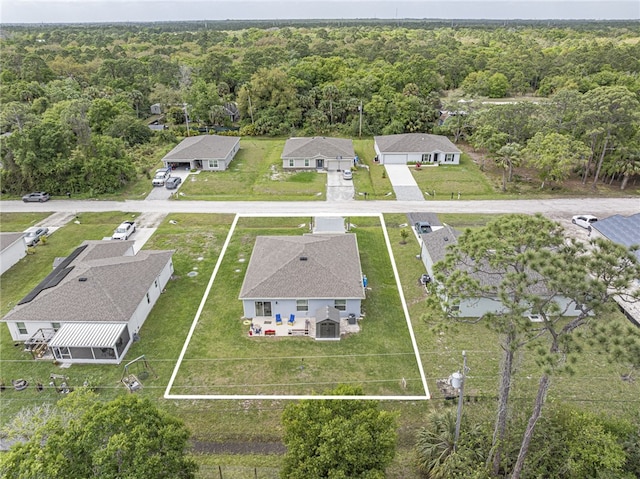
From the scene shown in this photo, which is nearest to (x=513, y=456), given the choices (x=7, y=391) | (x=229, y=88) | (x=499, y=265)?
(x=499, y=265)

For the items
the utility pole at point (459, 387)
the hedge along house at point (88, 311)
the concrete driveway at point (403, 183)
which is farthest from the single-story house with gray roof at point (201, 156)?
the utility pole at point (459, 387)

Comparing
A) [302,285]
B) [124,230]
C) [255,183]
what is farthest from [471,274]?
[255,183]

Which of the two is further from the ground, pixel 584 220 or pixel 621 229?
pixel 621 229

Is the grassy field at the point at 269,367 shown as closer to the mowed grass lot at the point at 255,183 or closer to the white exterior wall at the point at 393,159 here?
the mowed grass lot at the point at 255,183

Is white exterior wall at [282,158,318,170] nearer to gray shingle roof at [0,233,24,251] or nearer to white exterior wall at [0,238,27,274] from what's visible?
gray shingle roof at [0,233,24,251]

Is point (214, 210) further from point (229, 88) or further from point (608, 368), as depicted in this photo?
point (229, 88)

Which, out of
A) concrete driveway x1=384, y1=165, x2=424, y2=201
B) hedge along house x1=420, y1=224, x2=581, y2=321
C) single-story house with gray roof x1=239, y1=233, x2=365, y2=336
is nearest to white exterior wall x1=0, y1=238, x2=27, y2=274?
single-story house with gray roof x1=239, y1=233, x2=365, y2=336

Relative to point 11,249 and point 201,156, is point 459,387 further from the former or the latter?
point 201,156
